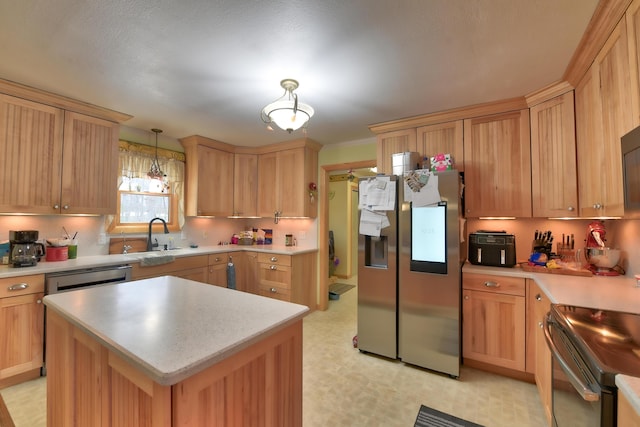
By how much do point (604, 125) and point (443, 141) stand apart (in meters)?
1.26

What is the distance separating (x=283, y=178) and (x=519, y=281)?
3.03 metres

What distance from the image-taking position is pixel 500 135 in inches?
101

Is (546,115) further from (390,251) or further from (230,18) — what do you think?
(230,18)

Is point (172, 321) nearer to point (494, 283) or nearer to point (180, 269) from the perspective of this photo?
point (180, 269)

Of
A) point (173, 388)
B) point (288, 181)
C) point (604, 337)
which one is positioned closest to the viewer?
point (173, 388)

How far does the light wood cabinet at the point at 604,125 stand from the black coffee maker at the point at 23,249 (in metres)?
4.19

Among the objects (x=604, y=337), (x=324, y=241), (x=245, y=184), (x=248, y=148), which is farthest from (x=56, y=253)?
(x=604, y=337)

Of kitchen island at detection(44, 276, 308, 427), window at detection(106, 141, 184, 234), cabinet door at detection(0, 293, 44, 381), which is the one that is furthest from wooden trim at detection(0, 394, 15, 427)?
window at detection(106, 141, 184, 234)

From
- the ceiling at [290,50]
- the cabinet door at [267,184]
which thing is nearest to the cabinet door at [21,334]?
the ceiling at [290,50]

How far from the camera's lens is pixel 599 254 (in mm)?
2062

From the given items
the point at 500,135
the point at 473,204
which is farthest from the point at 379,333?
the point at 500,135

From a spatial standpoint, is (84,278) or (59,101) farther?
(59,101)

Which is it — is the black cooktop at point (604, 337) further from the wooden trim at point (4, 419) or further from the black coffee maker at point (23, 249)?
the black coffee maker at point (23, 249)

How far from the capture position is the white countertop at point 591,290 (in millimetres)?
1374
